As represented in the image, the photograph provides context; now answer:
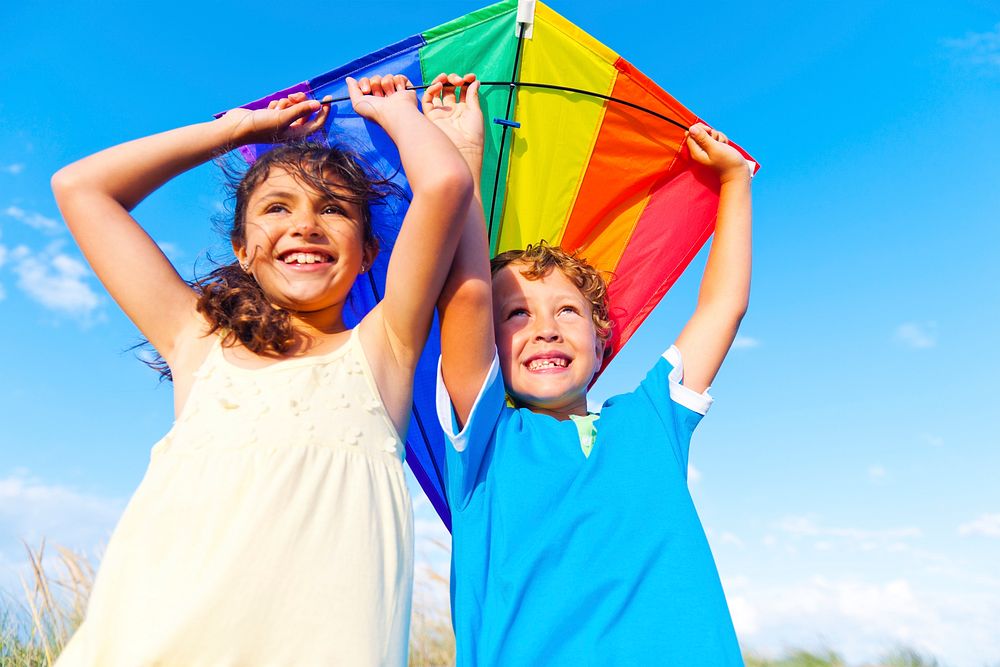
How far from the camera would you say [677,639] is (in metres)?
2.14

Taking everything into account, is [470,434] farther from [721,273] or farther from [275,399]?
[721,273]

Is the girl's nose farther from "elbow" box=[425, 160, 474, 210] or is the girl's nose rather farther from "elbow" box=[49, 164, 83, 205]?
"elbow" box=[49, 164, 83, 205]

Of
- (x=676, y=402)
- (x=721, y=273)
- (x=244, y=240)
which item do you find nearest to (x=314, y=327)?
(x=244, y=240)

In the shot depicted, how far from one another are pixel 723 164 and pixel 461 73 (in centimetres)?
112

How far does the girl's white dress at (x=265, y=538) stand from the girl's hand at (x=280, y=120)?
94 centimetres

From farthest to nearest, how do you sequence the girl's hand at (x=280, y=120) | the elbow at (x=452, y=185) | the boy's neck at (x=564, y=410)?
the boy's neck at (x=564, y=410), the girl's hand at (x=280, y=120), the elbow at (x=452, y=185)

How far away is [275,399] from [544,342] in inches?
38.2

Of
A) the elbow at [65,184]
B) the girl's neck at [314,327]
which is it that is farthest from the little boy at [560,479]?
the elbow at [65,184]

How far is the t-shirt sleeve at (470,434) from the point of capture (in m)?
2.39

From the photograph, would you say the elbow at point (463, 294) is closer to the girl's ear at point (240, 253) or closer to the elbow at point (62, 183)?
the girl's ear at point (240, 253)

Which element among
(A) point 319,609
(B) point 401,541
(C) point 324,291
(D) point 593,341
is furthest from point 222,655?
(D) point 593,341

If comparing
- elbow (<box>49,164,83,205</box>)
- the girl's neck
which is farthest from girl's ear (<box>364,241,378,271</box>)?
elbow (<box>49,164,83,205</box>)

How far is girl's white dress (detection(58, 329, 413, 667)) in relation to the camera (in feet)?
5.66

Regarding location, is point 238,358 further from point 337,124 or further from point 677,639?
point 677,639
